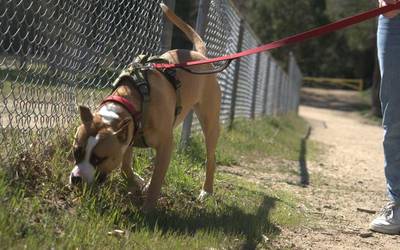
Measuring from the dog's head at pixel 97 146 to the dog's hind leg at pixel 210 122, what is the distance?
1432 millimetres

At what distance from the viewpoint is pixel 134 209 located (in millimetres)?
3855

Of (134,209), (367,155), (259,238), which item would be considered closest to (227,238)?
(259,238)

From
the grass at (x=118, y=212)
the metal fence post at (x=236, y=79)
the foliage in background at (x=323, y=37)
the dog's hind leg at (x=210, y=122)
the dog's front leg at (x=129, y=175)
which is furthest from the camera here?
the foliage in background at (x=323, y=37)

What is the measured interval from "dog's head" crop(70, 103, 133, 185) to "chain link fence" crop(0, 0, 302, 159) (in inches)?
19.3

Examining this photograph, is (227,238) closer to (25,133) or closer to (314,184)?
(25,133)

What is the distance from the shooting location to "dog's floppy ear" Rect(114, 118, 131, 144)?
3.46m

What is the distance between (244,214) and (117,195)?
3.23 ft

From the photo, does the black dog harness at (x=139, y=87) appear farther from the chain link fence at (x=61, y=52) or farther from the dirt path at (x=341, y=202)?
the dirt path at (x=341, y=202)

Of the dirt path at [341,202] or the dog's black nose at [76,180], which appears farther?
the dirt path at [341,202]

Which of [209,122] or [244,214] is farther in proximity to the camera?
[209,122]

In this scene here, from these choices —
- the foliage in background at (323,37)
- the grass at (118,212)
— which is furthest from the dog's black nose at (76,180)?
the foliage in background at (323,37)

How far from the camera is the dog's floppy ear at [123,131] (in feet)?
11.4

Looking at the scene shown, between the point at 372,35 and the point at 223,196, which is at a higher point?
Answer: the point at 372,35

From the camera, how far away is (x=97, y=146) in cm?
338
